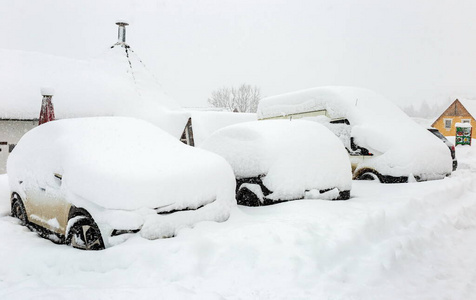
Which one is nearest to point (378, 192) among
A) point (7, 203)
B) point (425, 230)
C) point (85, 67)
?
point (425, 230)

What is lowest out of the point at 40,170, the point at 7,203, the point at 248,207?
the point at 7,203

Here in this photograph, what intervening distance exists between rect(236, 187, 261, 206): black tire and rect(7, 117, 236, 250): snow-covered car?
89cm

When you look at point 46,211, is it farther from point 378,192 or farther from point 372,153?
point 372,153

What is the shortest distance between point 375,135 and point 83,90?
13.5 meters

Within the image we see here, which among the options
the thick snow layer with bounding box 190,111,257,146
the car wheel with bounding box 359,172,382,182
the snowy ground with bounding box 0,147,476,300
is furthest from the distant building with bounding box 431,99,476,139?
the snowy ground with bounding box 0,147,476,300

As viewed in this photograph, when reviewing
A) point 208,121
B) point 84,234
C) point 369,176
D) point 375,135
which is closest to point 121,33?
point 208,121

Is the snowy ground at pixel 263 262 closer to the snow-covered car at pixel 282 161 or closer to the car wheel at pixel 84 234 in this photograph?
the car wheel at pixel 84 234

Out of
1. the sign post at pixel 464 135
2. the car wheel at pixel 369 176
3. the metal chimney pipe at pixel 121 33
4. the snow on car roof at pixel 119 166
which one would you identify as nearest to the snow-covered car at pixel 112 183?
the snow on car roof at pixel 119 166

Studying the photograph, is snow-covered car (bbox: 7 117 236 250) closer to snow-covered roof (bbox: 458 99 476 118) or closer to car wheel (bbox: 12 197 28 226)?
car wheel (bbox: 12 197 28 226)

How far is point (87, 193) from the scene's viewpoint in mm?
3902

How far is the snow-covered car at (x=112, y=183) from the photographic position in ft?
12.5

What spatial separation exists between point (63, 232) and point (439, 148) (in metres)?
8.38

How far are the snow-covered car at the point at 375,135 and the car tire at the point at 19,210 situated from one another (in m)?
6.75

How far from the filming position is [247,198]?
19.7 ft
